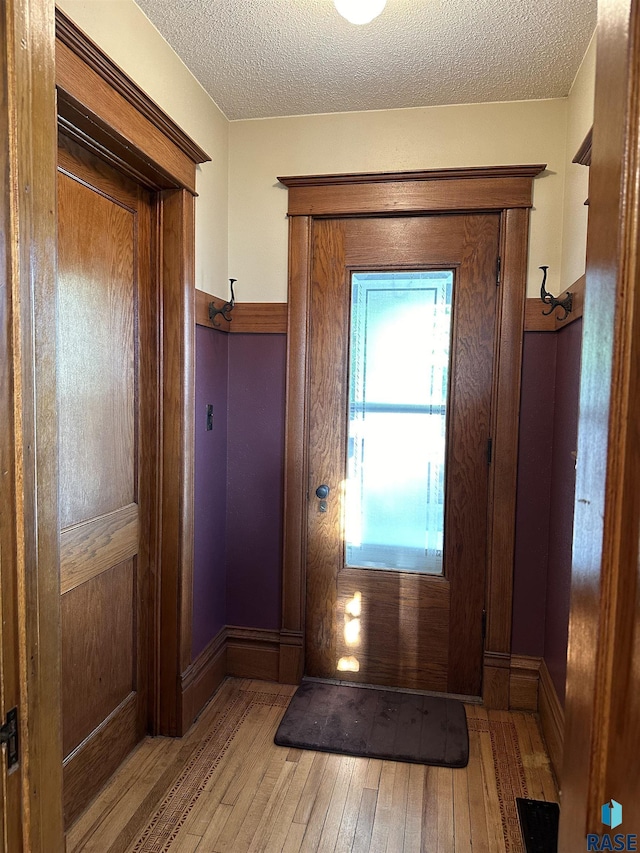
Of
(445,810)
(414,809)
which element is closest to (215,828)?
(414,809)

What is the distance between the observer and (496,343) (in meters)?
2.48

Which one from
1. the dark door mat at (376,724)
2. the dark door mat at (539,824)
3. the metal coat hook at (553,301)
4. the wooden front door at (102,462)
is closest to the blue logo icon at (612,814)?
the dark door mat at (539,824)

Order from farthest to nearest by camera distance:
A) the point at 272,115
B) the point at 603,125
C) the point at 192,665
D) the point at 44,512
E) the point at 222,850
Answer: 1. the point at 272,115
2. the point at 192,665
3. the point at 222,850
4. the point at 44,512
5. the point at 603,125

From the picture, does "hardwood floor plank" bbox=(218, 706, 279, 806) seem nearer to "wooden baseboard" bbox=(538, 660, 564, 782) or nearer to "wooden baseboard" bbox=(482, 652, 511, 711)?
"wooden baseboard" bbox=(482, 652, 511, 711)

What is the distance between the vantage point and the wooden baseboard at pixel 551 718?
2080mm

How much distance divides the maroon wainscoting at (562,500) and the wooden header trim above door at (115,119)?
161 centimetres

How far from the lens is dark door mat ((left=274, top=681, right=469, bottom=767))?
7.25 feet

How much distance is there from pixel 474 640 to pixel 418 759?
62 centimetres

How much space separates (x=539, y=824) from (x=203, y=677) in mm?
1400

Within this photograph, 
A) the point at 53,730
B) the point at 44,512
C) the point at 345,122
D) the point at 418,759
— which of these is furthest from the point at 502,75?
the point at 418,759

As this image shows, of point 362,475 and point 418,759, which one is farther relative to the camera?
point 362,475

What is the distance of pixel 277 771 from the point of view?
2.10 metres

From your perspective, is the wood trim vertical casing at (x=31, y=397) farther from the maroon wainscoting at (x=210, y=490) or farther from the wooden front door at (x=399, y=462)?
the wooden front door at (x=399, y=462)

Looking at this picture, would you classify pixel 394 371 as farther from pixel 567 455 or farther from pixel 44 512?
pixel 44 512
